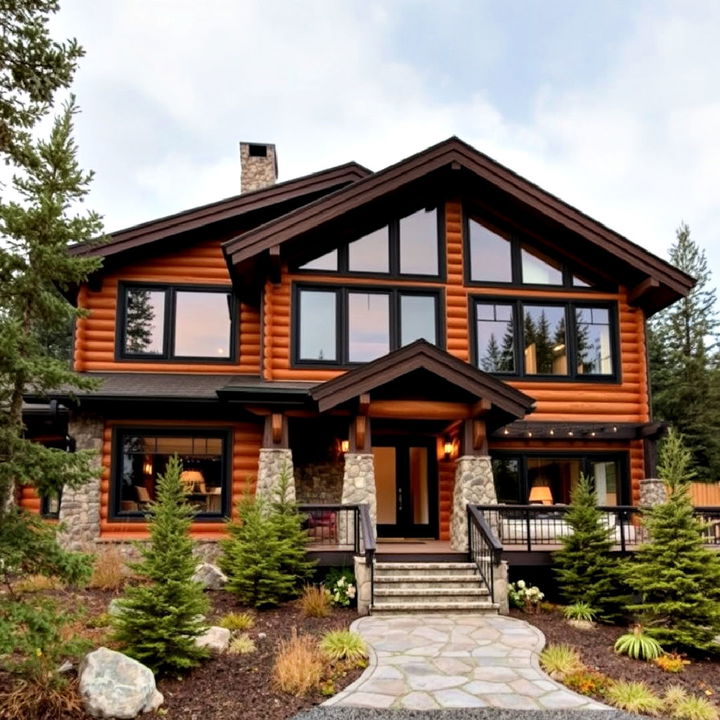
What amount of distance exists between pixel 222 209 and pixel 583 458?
9.52 m

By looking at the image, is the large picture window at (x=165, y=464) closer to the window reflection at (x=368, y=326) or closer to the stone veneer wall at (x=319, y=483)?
the stone veneer wall at (x=319, y=483)

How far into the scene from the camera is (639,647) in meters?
7.75

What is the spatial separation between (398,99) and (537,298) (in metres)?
22.8

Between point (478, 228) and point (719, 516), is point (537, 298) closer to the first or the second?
point (478, 228)

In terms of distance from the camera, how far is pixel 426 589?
996 cm

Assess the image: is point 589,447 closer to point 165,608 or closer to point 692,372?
point 165,608

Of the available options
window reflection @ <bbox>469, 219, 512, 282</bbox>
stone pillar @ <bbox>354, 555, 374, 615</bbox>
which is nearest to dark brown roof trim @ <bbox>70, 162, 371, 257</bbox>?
window reflection @ <bbox>469, 219, 512, 282</bbox>

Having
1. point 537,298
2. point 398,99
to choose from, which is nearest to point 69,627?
point 537,298

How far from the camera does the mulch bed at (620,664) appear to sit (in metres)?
6.79

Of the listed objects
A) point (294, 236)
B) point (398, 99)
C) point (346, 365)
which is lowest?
point (346, 365)

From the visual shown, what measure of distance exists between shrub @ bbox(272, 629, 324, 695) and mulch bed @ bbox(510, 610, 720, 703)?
2.75 meters

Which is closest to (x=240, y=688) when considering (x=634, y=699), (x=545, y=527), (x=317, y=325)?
(x=634, y=699)

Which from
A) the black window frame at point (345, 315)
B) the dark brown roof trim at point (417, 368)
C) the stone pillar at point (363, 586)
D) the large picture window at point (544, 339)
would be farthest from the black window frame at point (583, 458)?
the stone pillar at point (363, 586)

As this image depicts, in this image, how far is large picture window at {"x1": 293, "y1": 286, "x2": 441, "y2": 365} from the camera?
13.5 metres
